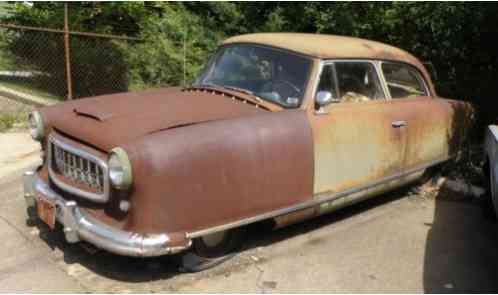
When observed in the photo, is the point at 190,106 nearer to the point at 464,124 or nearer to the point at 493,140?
the point at 493,140

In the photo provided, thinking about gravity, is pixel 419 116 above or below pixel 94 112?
below

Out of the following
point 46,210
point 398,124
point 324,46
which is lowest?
point 46,210

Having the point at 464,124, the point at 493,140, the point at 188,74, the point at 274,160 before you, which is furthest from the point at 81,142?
the point at 188,74

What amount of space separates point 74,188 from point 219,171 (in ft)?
3.55

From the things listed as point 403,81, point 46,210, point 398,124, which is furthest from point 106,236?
point 403,81

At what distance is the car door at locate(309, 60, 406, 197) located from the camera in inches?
175

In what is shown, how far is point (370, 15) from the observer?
871 cm

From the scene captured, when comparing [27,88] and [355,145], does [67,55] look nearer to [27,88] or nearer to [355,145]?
[27,88]

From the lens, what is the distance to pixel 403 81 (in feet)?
18.5

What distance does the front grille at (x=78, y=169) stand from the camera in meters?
3.75

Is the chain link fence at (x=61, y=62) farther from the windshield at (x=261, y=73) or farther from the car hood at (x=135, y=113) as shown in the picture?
the car hood at (x=135, y=113)

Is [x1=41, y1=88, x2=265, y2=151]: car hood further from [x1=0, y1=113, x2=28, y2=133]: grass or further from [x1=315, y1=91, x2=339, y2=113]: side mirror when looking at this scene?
[x1=0, y1=113, x2=28, y2=133]: grass

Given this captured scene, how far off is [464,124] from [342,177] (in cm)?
233

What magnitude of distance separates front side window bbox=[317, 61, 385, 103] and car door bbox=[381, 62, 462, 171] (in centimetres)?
18
